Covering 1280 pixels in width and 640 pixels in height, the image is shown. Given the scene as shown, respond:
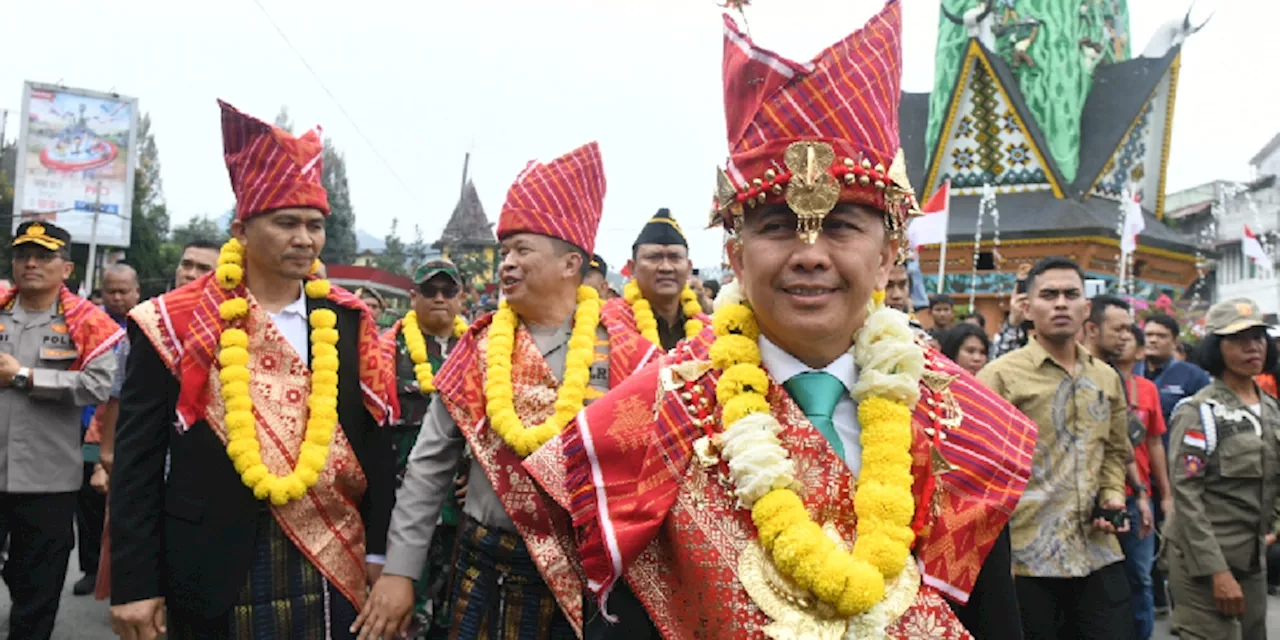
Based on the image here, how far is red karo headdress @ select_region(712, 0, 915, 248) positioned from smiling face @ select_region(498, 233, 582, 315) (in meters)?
1.72

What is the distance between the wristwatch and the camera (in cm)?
496

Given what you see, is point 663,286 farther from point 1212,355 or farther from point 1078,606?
point 1212,355

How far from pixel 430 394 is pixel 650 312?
133 cm

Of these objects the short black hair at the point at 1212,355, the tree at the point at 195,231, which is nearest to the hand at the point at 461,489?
the short black hair at the point at 1212,355

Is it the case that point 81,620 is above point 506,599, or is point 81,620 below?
below

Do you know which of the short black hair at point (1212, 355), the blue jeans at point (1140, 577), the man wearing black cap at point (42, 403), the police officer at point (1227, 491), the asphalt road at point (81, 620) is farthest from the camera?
the blue jeans at point (1140, 577)

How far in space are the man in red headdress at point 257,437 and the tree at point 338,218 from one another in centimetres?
3707

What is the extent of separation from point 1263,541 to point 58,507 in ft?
20.3

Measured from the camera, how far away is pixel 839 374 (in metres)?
2.00

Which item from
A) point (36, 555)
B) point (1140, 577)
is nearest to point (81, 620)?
point (36, 555)

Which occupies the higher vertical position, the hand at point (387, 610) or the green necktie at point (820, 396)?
the green necktie at point (820, 396)

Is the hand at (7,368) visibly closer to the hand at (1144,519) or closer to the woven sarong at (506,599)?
the woven sarong at (506,599)

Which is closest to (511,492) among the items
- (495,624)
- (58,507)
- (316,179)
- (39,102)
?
(495,624)

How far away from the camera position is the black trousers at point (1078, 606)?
4168 mm
